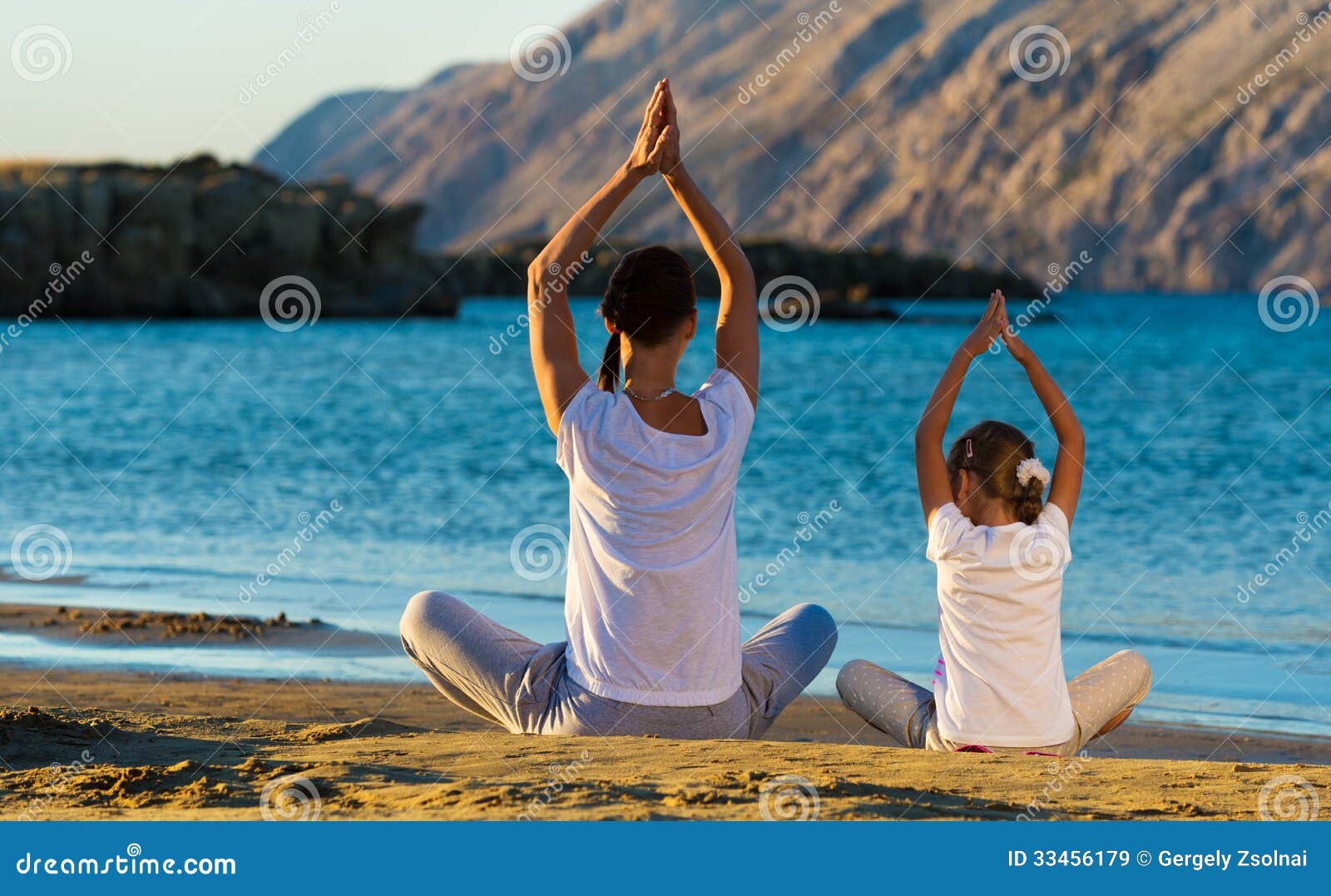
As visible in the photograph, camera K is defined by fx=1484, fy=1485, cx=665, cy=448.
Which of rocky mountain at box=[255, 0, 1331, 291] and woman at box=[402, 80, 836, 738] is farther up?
rocky mountain at box=[255, 0, 1331, 291]

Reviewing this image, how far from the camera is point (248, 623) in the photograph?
25.4 feet

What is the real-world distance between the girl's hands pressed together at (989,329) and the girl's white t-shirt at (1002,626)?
1.49 ft

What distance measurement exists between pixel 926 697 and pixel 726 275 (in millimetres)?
1507

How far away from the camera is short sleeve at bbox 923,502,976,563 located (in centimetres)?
414

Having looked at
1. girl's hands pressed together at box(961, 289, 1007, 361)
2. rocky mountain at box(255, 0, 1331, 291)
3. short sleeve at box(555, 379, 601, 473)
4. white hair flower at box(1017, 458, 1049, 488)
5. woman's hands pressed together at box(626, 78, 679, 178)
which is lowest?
white hair flower at box(1017, 458, 1049, 488)

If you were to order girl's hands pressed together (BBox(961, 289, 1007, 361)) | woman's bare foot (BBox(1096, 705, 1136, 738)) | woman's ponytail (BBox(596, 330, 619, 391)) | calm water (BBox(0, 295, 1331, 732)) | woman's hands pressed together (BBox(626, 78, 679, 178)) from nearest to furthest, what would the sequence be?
1. woman's ponytail (BBox(596, 330, 619, 391))
2. woman's hands pressed together (BBox(626, 78, 679, 178))
3. girl's hands pressed together (BBox(961, 289, 1007, 361))
4. woman's bare foot (BBox(1096, 705, 1136, 738))
5. calm water (BBox(0, 295, 1331, 732))

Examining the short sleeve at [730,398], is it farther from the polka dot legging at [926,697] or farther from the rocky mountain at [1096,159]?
the rocky mountain at [1096,159]

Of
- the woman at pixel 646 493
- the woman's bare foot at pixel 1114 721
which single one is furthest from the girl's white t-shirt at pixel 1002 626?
the woman at pixel 646 493

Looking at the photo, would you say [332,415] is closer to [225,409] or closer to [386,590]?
[225,409]

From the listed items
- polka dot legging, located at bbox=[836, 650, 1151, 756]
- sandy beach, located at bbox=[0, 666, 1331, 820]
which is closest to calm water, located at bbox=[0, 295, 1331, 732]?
polka dot legging, located at bbox=[836, 650, 1151, 756]

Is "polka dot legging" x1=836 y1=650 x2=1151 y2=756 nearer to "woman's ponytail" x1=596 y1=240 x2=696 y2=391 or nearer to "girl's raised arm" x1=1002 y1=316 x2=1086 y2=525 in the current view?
"girl's raised arm" x1=1002 y1=316 x2=1086 y2=525

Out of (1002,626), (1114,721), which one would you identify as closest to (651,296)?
(1002,626)

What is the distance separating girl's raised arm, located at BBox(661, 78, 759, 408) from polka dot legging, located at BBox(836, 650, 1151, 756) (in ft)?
3.78

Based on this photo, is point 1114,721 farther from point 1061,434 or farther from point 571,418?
point 571,418
